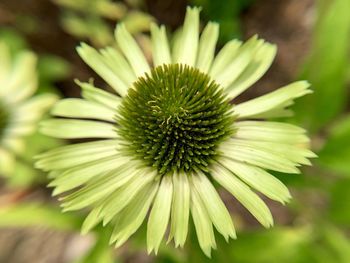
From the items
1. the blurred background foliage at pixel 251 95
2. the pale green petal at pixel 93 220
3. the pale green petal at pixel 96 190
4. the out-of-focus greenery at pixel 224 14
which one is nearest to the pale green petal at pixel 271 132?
the blurred background foliage at pixel 251 95

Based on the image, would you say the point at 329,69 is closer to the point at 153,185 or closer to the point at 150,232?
the point at 153,185

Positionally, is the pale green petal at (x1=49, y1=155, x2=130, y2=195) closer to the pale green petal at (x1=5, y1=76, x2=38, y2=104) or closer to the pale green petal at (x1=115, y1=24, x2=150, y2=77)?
the pale green petal at (x1=115, y1=24, x2=150, y2=77)

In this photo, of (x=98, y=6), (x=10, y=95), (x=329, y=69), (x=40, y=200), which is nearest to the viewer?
(x=329, y=69)

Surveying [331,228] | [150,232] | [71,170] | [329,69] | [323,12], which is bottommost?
[331,228]

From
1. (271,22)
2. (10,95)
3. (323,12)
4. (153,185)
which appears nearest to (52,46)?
(10,95)

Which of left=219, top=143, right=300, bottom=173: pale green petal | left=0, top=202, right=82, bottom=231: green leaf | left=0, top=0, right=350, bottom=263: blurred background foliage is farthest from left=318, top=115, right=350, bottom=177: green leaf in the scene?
left=0, top=202, right=82, bottom=231: green leaf

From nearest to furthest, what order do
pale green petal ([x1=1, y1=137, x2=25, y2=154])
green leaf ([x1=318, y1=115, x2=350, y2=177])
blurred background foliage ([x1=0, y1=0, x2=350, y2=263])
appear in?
1. green leaf ([x1=318, y1=115, x2=350, y2=177])
2. blurred background foliage ([x1=0, y1=0, x2=350, y2=263])
3. pale green petal ([x1=1, y1=137, x2=25, y2=154])

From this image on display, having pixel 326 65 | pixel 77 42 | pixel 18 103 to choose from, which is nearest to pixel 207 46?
pixel 326 65
